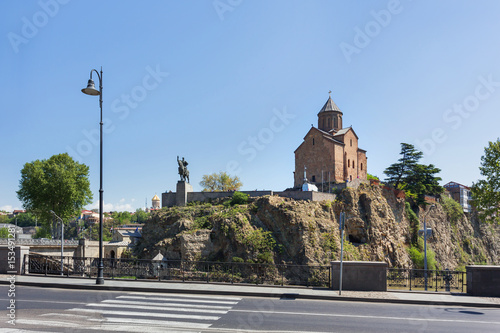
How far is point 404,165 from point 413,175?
6.92 feet

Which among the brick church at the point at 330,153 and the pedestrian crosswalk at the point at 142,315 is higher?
the brick church at the point at 330,153

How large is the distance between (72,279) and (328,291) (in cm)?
1046

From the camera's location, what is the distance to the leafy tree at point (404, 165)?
195 ft

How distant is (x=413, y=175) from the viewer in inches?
2324

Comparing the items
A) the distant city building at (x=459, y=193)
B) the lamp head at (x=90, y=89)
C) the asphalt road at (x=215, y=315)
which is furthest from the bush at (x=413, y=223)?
the lamp head at (x=90, y=89)

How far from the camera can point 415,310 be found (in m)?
11.4

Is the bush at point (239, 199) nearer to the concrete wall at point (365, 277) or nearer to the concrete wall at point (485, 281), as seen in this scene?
the concrete wall at point (365, 277)

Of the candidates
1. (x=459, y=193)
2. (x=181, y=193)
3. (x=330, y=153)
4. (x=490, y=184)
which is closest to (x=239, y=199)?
(x=181, y=193)

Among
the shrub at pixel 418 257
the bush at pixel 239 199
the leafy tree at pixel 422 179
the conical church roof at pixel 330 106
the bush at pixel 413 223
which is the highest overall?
the conical church roof at pixel 330 106

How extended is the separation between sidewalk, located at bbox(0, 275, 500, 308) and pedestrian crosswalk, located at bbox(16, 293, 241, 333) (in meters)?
0.93

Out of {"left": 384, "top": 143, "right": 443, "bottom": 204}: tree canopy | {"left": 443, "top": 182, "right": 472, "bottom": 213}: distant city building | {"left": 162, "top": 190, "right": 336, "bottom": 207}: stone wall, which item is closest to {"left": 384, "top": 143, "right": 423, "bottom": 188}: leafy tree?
{"left": 384, "top": 143, "right": 443, "bottom": 204}: tree canopy

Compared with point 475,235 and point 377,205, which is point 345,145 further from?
point 475,235

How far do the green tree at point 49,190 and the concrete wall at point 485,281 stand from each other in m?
50.5

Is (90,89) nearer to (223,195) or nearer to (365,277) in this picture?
(365,277)
